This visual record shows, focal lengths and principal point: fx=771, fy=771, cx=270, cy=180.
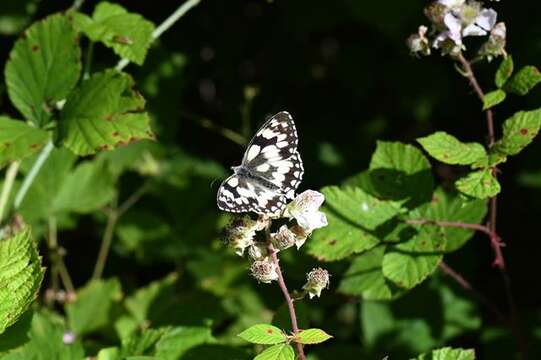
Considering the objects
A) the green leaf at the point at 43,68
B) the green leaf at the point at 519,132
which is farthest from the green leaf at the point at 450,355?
the green leaf at the point at 43,68

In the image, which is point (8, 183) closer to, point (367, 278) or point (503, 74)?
point (367, 278)

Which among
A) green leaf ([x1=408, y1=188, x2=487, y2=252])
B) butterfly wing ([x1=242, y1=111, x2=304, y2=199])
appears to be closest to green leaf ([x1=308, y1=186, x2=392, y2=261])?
green leaf ([x1=408, y1=188, x2=487, y2=252])

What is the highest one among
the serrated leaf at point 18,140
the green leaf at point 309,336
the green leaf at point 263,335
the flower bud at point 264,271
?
the serrated leaf at point 18,140

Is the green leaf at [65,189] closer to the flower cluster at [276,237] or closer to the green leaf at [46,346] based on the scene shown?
the green leaf at [46,346]

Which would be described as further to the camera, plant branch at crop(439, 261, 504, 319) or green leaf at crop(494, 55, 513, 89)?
plant branch at crop(439, 261, 504, 319)

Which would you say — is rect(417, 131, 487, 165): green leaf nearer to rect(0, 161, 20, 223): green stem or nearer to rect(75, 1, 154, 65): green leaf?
rect(75, 1, 154, 65): green leaf

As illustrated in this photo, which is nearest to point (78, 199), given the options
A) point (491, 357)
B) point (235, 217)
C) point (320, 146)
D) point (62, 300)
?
point (62, 300)

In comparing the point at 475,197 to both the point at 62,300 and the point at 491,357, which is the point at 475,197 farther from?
the point at 62,300
